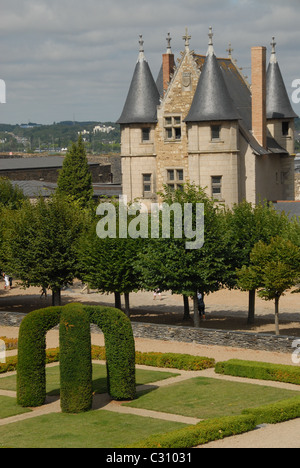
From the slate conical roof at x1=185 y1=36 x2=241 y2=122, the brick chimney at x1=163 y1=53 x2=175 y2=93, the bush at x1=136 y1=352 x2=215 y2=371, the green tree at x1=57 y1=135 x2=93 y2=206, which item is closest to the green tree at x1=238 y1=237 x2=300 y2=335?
the bush at x1=136 y1=352 x2=215 y2=371

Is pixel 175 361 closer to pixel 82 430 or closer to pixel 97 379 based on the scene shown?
pixel 97 379

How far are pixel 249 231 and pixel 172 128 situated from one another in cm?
1744

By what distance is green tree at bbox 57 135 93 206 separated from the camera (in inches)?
3162

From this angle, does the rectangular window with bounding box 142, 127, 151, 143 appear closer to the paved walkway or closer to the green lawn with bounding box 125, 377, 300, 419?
the paved walkway

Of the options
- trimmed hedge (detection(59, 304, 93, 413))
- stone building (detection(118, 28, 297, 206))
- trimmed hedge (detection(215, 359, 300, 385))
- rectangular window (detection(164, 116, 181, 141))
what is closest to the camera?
trimmed hedge (detection(59, 304, 93, 413))

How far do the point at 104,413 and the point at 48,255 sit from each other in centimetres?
1976

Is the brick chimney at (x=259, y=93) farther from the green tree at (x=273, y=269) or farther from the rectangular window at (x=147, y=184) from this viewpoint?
the green tree at (x=273, y=269)

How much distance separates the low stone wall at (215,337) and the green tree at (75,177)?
125 feet

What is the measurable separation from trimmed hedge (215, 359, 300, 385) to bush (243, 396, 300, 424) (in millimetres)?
4793

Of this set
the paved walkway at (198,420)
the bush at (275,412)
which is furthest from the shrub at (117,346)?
the bush at (275,412)

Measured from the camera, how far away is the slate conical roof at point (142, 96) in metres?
59.8

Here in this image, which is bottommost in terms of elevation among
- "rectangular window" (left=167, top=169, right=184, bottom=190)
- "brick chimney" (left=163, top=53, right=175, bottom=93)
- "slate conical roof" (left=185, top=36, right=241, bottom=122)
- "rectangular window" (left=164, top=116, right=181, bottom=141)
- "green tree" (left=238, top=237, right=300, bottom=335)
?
"green tree" (left=238, top=237, right=300, bottom=335)

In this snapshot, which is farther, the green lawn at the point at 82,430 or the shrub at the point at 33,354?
the shrub at the point at 33,354

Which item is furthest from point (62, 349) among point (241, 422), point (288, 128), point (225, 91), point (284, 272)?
point (288, 128)
